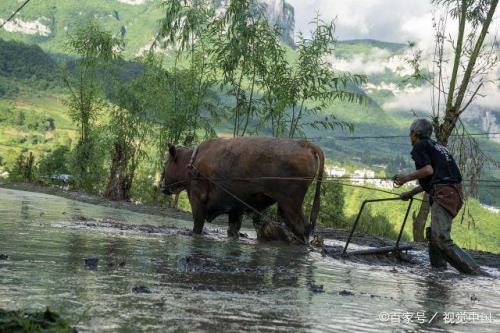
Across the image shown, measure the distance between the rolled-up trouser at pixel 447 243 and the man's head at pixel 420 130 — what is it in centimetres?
95

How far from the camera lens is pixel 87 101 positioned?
98.5 ft

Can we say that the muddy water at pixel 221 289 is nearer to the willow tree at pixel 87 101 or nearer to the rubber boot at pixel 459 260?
the rubber boot at pixel 459 260

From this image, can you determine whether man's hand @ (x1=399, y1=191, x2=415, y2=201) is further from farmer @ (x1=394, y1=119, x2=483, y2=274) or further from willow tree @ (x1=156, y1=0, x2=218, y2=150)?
willow tree @ (x1=156, y1=0, x2=218, y2=150)

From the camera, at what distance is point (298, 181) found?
10906mm

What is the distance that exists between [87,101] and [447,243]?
23587 mm

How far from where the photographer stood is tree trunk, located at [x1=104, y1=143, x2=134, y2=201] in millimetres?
25392

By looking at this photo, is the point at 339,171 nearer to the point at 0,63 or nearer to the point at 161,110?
the point at 0,63

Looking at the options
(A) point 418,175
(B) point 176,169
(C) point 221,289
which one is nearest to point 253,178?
(B) point 176,169

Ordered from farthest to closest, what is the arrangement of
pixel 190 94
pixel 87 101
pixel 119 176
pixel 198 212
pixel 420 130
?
pixel 87 101 → pixel 119 176 → pixel 190 94 → pixel 198 212 → pixel 420 130

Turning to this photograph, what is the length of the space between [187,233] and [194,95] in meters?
10.9

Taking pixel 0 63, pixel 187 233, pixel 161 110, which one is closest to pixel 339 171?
pixel 0 63

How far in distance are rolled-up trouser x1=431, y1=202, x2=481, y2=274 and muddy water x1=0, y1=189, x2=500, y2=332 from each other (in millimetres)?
208

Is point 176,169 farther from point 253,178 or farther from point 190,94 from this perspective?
point 190,94

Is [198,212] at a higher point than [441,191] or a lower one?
lower
